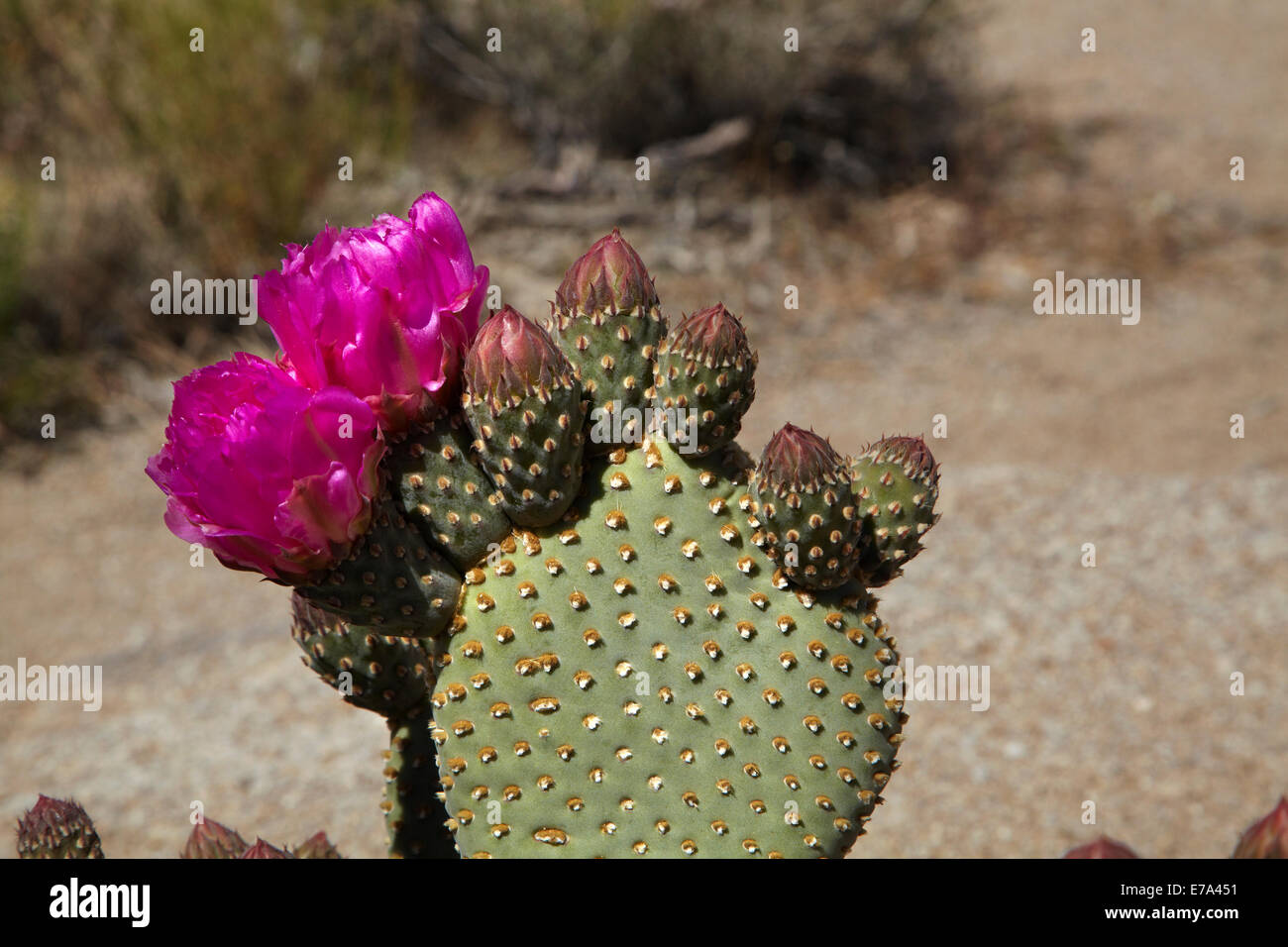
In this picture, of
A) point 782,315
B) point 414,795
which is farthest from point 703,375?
point 782,315

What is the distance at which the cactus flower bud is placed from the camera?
1.57 metres

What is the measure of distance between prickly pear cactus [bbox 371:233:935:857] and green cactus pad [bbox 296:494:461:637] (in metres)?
0.03

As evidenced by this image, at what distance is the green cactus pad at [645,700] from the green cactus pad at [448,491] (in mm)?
46

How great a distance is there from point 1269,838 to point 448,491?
3.75 feet

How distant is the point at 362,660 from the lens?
5.67 ft

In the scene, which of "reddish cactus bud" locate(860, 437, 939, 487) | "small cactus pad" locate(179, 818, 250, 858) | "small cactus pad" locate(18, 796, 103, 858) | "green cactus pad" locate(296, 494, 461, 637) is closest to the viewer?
"green cactus pad" locate(296, 494, 461, 637)

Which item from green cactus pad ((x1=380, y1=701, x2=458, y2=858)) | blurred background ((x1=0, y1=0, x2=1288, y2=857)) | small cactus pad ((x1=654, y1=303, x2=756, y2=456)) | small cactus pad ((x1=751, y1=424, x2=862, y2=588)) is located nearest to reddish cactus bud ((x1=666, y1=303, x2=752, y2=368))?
small cactus pad ((x1=654, y1=303, x2=756, y2=456))

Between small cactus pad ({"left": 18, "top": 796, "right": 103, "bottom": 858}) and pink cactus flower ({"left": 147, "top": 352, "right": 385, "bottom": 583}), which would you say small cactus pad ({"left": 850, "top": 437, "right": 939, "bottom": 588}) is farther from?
small cactus pad ({"left": 18, "top": 796, "right": 103, "bottom": 858})

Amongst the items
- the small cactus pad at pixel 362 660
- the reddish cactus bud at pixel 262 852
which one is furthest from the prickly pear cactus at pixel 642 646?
the reddish cactus bud at pixel 262 852

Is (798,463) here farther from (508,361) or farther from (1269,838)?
(1269,838)

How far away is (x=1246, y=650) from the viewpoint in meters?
3.60

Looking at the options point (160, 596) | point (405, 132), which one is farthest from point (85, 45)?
point (160, 596)

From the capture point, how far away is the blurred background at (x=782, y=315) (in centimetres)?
345

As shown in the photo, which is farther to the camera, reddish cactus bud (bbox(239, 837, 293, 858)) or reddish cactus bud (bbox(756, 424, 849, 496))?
reddish cactus bud (bbox(239, 837, 293, 858))
